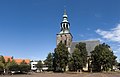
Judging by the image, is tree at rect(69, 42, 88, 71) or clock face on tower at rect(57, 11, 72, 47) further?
clock face on tower at rect(57, 11, 72, 47)

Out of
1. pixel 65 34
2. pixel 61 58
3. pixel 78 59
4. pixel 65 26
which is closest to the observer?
pixel 78 59

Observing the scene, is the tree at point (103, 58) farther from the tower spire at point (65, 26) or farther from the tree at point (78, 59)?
the tower spire at point (65, 26)

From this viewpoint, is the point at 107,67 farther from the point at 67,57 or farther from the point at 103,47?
the point at 67,57

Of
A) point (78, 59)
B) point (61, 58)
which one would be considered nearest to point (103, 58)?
point (78, 59)

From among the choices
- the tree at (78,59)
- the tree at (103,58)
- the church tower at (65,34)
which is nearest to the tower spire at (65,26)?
the church tower at (65,34)

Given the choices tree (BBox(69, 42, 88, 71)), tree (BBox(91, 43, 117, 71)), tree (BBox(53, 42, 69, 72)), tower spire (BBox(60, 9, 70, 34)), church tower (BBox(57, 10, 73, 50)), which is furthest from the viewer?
tower spire (BBox(60, 9, 70, 34))

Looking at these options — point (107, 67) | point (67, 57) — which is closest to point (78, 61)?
point (67, 57)

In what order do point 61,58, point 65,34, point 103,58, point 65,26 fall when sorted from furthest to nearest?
1. point 65,26
2. point 65,34
3. point 61,58
4. point 103,58

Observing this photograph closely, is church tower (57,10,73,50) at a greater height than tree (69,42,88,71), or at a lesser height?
greater

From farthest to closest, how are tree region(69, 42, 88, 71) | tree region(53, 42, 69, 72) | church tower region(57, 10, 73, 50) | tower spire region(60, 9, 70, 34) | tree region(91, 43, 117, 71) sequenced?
1. tower spire region(60, 9, 70, 34)
2. church tower region(57, 10, 73, 50)
3. tree region(53, 42, 69, 72)
4. tree region(69, 42, 88, 71)
5. tree region(91, 43, 117, 71)

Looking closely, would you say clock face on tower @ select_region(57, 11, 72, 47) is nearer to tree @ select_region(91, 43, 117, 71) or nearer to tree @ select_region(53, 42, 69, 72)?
tree @ select_region(53, 42, 69, 72)

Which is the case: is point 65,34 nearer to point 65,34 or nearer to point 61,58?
point 65,34

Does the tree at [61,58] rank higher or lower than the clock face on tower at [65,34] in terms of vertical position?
lower

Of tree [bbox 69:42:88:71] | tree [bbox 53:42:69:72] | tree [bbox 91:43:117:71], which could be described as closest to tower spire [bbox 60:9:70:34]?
tree [bbox 53:42:69:72]
